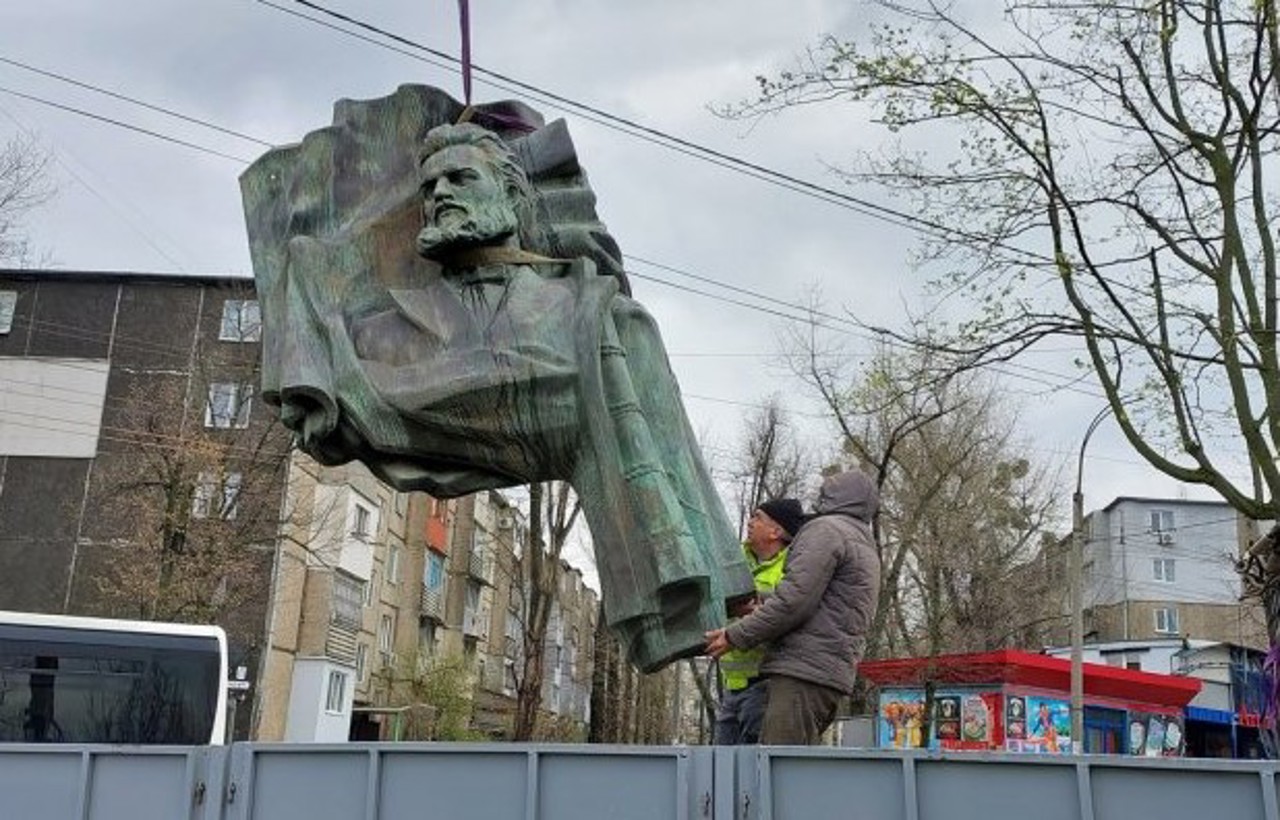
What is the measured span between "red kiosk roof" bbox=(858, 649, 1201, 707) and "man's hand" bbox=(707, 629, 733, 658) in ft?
60.0

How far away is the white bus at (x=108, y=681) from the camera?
13.0m

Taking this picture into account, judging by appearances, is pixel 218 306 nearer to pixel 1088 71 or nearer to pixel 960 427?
pixel 960 427

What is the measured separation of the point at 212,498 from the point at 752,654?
69.7ft

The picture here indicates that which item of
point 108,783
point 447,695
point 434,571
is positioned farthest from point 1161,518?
point 108,783

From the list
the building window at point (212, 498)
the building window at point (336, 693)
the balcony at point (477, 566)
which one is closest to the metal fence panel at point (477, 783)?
the building window at point (212, 498)

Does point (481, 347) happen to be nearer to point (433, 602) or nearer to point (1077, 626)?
point (1077, 626)

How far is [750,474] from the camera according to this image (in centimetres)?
2769

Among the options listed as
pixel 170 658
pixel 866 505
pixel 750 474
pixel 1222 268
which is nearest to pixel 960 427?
pixel 750 474

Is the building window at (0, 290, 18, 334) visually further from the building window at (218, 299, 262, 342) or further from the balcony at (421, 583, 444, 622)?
the balcony at (421, 583, 444, 622)

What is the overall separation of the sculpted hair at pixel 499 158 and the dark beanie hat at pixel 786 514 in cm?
153

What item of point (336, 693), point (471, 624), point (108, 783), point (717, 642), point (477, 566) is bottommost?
point (108, 783)

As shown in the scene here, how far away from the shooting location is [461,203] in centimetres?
507

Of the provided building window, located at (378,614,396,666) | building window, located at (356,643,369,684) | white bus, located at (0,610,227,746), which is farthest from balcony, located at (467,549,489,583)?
white bus, located at (0,610,227,746)

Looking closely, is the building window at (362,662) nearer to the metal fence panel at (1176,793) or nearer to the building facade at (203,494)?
the building facade at (203,494)
